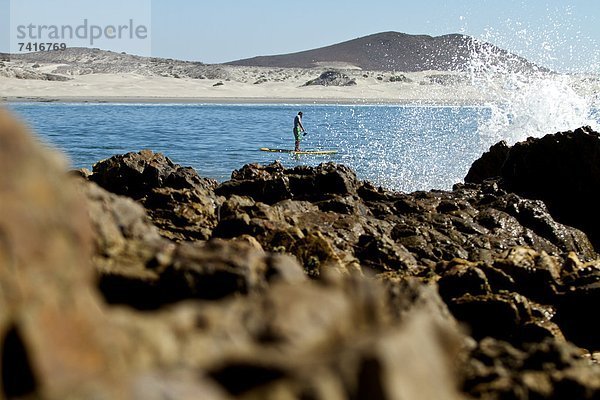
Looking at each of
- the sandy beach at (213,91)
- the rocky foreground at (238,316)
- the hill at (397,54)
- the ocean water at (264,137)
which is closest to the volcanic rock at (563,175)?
the rocky foreground at (238,316)

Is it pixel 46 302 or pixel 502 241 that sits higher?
pixel 46 302

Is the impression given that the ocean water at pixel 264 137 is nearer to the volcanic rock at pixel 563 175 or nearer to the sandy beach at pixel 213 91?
the volcanic rock at pixel 563 175

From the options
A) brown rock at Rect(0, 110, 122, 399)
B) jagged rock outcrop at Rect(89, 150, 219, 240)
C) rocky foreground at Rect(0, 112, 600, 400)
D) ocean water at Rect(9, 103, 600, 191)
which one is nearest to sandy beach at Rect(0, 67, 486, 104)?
ocean water at Rect(9, 103, 600, 191)

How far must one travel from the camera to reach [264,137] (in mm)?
37406

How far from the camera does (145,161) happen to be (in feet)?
39.6

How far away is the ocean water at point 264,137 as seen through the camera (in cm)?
2464

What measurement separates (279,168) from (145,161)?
2.19m

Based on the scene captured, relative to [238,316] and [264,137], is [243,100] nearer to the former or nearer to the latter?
[264,137]

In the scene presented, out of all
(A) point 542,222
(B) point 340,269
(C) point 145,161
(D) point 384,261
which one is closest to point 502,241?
(A) point 542,222

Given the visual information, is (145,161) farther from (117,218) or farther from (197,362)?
(197,362)

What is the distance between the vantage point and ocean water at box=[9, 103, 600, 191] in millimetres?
24641

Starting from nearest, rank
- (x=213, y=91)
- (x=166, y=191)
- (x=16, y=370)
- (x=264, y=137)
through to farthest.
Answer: (x=16, y=370)
(x=166, y=191)
(x=264, y=137)
(x=213, y=91)

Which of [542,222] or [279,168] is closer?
[542,222]

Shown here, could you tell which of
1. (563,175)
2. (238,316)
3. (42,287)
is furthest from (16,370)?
(563,175)
